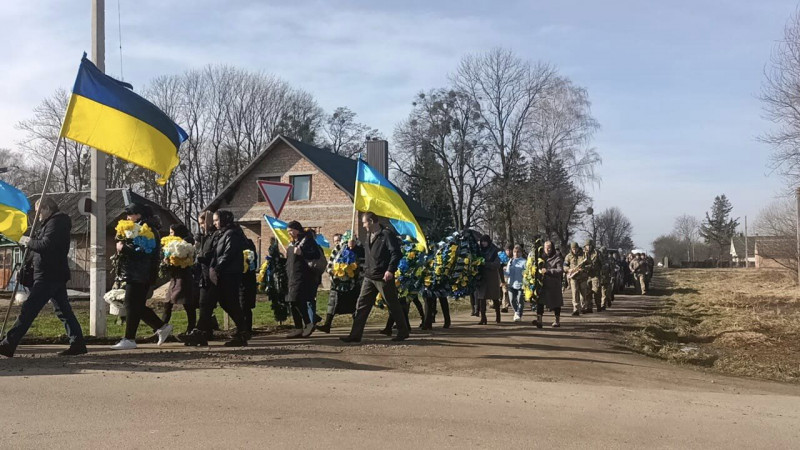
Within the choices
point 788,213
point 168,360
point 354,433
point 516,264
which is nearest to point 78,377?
point 168,360

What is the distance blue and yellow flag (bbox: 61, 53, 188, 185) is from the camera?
952cm

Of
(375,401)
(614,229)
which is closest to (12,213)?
(375,401)

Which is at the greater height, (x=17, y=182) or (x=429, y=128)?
(x=429, y=128)

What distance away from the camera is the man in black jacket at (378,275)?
1017 cm

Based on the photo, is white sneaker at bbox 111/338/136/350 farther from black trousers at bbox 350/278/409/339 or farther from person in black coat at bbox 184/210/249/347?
black trousers at bbox 350/278/409/339

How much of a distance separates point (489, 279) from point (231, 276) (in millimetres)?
6205

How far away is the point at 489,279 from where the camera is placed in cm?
1424

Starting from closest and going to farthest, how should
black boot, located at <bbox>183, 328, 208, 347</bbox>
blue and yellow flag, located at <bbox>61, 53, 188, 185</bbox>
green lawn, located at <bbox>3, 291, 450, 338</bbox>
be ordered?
blue and yellow flag, located at <bbox>61, 53, 188, 185</bbox>
black boot, located at <bbox>183, 328, 208, 347</bbox>
green lawn, located at <bbox>3, 291, 450, 338</bbox>

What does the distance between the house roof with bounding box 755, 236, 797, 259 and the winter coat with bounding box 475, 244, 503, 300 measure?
30301 mm

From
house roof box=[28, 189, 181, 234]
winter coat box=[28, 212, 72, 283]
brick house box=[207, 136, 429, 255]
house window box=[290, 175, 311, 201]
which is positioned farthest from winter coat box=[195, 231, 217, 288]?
house window box=[290, 175, 311, 201]

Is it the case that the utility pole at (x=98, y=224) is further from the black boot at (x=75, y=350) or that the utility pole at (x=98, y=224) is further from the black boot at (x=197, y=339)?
the black boot at (x=75, y=350)

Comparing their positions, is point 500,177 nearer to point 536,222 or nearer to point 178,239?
point 536,222

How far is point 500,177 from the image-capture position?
52.3 meters

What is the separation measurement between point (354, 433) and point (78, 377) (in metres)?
3.41
